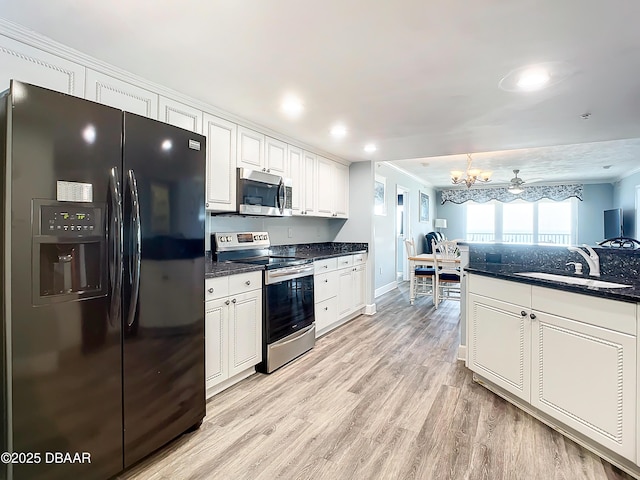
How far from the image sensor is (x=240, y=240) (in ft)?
11.2

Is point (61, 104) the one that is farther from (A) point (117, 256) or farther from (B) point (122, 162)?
(A) point (117, 256)

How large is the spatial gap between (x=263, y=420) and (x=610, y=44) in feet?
9.79

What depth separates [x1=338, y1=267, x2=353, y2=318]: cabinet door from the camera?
4238 millimetres

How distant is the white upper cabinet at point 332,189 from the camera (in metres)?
4.40

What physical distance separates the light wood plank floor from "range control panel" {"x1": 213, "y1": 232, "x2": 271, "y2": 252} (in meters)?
1.22

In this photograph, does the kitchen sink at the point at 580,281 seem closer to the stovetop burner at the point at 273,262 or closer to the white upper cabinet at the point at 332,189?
the stovetop burner at the point at 273,262

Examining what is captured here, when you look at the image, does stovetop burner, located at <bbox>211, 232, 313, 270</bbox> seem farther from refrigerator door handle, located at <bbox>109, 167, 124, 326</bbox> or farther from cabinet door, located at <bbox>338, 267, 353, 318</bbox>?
refrigerator door handle, located at <bbox>109, 167, 124, 326</bbox>

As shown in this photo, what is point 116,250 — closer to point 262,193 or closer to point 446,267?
point 262,193

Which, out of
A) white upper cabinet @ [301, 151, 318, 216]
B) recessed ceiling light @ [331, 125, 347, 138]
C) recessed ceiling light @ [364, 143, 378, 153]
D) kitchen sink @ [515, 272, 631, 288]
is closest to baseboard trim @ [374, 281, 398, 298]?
white upper cabinet @ [301, 151, 318, 216]

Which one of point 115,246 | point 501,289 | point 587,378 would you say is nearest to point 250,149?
point 115,246

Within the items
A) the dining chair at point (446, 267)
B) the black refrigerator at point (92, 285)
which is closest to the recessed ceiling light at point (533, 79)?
the black refrigerator at point (92, 285)

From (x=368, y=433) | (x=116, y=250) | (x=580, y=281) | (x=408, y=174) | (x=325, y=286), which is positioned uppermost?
(x=408, y=174)

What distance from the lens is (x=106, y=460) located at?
5.12 ft

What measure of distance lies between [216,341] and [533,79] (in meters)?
2.83
